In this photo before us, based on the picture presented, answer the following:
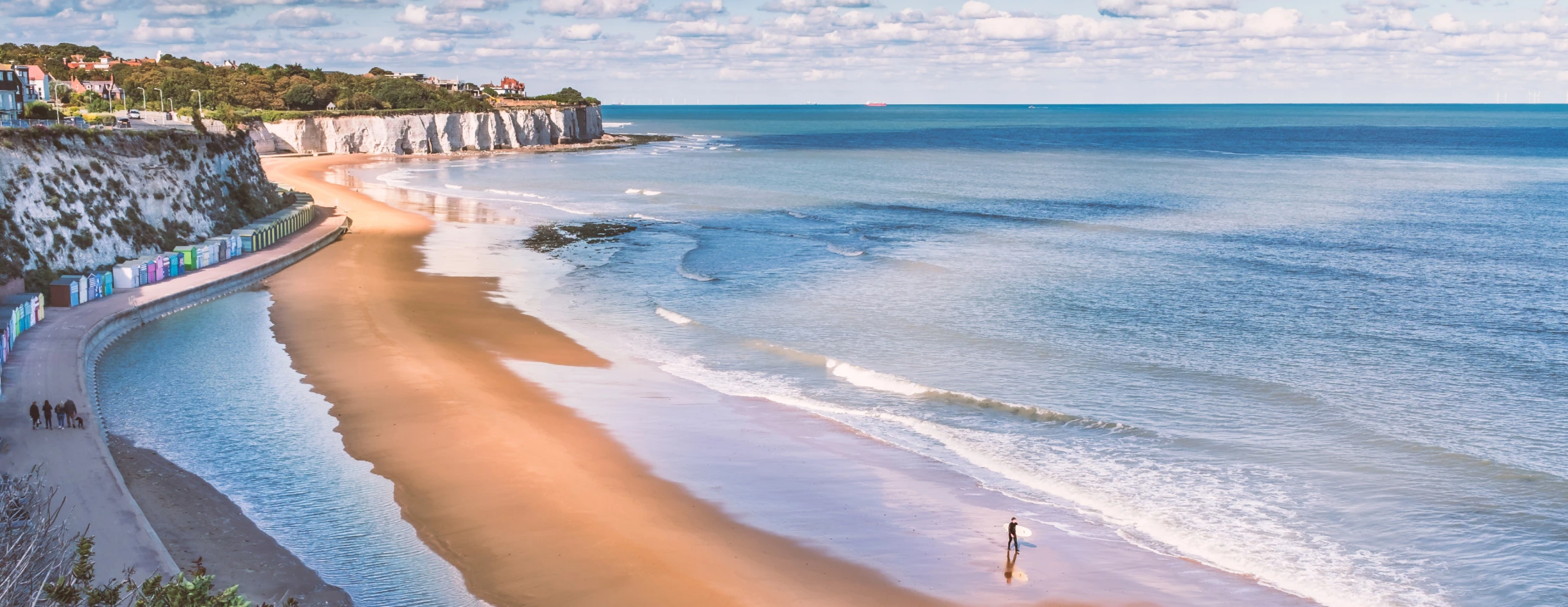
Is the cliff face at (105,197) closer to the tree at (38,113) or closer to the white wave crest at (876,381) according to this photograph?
the tree at (38,113)

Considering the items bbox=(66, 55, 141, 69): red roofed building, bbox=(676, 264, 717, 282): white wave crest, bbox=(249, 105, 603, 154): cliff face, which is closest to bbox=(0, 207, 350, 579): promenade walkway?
bbox=(676, 264, 717, 282): white wave crest

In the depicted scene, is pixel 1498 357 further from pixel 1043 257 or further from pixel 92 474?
pixel 92 474

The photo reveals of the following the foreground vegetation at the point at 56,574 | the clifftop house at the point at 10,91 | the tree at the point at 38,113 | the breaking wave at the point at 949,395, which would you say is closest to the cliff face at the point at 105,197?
the tree at the point at 38,113

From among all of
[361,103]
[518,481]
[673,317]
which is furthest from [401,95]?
[518,481]

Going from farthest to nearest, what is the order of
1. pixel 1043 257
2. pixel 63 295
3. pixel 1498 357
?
1. pixel 1043 257
2. pixel 63 295
3. pixel 1498 357

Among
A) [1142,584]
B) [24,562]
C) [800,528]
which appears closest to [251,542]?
[24,562]

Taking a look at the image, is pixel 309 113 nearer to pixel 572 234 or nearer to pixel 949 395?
pixel 572 234
